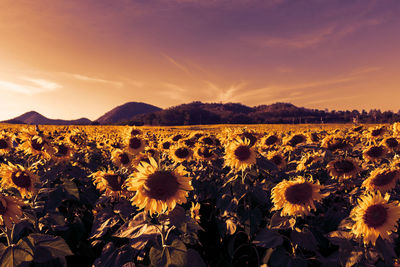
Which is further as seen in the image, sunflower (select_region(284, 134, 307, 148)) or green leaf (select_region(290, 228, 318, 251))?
sunflower (select_region(284, 134, 307, 148))

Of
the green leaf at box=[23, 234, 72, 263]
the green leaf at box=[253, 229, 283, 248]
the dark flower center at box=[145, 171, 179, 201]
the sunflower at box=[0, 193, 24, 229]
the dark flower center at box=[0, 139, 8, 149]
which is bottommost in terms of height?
the green leaf at box=[253, 229, 283, 248]

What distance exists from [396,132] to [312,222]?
4725 mm

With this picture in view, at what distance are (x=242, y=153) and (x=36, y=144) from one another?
4103 mm

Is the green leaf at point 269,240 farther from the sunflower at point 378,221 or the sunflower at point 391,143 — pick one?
the sunflower at point 391,143

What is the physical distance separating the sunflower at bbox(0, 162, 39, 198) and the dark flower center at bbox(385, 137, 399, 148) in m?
7.37

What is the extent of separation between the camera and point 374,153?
5180 millimetres

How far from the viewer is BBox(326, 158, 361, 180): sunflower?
172 inches

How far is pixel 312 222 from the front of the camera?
12.3 feet

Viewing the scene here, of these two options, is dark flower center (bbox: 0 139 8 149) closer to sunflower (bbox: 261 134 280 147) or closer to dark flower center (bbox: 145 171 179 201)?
dark flower center (bbox: 145 171 179 201)

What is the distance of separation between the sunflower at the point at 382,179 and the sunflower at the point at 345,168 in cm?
74

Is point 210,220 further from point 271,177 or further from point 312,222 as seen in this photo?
point 312,222

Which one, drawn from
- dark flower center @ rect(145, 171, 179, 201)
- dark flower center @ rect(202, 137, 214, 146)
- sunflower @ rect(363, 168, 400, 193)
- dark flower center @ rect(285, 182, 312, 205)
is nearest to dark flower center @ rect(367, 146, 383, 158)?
sunflower @ rect(363, 168, 400, 193)

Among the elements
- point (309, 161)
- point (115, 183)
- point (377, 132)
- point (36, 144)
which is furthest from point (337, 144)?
point (36, 144)

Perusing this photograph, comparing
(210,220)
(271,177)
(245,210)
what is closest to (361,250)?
(245,210)
